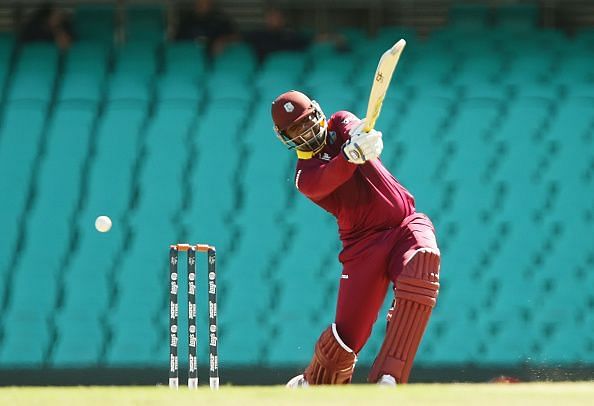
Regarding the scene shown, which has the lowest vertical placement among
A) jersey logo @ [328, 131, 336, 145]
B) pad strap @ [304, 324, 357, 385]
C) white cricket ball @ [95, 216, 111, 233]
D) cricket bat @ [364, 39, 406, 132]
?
pad strap @ [304, 324, 357, 385]

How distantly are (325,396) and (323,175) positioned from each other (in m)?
1.78

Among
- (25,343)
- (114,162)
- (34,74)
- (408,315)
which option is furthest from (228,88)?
(408,315)

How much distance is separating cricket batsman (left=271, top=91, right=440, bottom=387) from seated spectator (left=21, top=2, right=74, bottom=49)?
3954 millimetres

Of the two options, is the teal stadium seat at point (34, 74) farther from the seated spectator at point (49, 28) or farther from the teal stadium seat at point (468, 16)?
the teal stadium seat at point (468, 16)

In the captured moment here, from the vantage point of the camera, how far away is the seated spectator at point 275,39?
901cm

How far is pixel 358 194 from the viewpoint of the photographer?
5.68 meters

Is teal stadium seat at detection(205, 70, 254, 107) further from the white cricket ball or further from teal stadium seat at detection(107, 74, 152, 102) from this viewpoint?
the white cricket ball

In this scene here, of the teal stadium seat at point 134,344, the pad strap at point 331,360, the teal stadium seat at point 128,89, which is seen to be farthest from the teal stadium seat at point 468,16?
the pad strap at point 331,360

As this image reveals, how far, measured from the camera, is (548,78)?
9.02 metres

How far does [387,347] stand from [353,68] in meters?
3.95

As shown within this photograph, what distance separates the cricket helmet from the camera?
5.52 m

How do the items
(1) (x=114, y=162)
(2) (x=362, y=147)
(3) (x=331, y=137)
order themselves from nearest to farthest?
(2) (x=362, y=147), (3) (x=331, y=137), (1) (x=114, y=162)

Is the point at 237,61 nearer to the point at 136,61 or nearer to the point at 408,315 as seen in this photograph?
the point at 136,61

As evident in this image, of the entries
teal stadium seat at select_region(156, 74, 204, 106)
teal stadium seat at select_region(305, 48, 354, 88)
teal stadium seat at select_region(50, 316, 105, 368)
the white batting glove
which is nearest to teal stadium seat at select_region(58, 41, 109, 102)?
teal stadium seat at select_region(156, 74, 204, 106)
